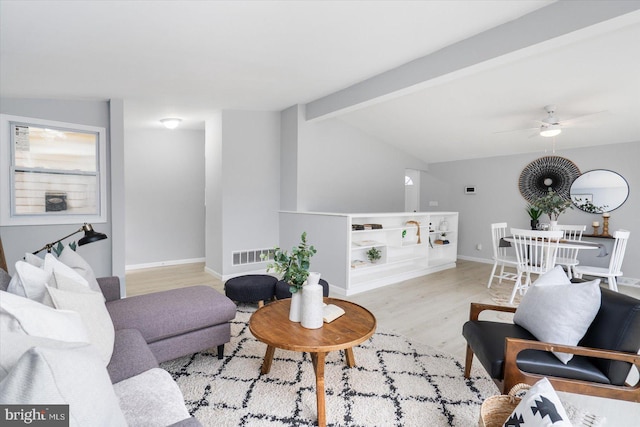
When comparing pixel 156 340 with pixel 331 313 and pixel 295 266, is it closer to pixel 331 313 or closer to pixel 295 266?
pixel 295 266

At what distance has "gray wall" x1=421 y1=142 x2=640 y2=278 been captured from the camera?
478 centimetres

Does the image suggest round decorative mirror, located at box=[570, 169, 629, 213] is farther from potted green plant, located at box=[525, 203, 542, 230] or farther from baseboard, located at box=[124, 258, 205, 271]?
baseboard, located at box=[124, 258, 205, 271]

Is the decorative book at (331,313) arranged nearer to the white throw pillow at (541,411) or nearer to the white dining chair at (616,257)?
the white throw pillow at (541,411)

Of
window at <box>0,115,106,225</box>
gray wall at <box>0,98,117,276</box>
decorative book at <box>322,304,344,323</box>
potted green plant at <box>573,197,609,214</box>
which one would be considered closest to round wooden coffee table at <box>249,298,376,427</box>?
decorative book at <box>322,304,344,323</box>

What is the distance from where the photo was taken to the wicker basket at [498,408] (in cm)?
134

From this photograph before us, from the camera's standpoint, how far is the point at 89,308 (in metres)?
1.47

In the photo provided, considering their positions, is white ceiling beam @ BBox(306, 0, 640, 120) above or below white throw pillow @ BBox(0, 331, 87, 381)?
above

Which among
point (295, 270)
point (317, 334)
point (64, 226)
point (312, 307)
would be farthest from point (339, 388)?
point (64, 226)

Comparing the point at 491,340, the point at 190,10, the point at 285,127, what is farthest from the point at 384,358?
the point at 285,127

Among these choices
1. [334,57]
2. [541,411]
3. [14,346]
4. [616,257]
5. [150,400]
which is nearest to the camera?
[14,346]

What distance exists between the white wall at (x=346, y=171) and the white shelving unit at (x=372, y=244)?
0.65m

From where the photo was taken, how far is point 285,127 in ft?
16.4

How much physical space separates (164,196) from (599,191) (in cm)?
723

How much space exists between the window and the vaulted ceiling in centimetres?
39
